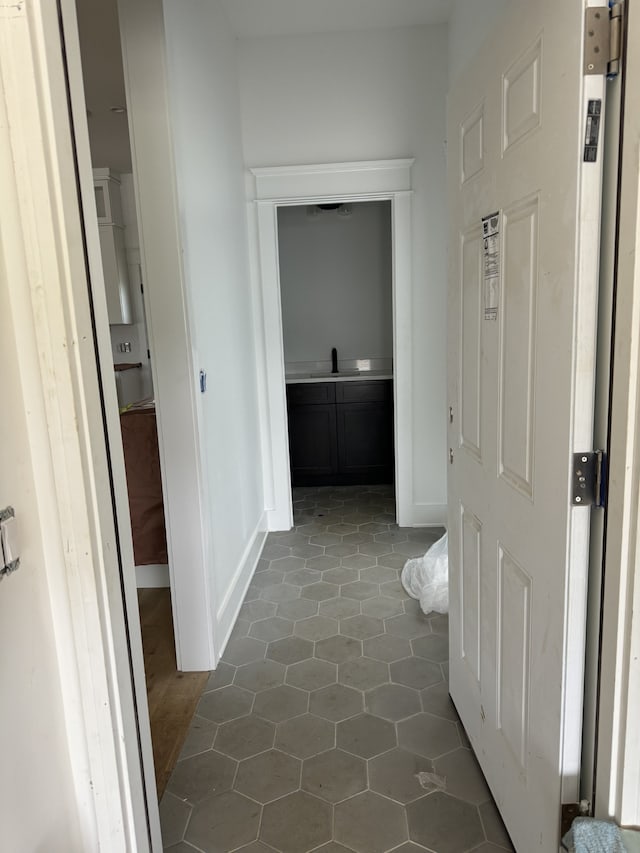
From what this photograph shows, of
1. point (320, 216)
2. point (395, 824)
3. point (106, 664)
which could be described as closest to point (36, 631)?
point (106, 664)

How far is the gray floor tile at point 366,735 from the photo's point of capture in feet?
6.44

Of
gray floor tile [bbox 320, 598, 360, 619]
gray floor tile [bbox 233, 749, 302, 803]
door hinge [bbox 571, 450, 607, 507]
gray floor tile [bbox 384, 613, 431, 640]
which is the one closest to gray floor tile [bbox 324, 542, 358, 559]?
gray floor tile [bbox 320, 598, 360, 619]

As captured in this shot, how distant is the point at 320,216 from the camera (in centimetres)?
509

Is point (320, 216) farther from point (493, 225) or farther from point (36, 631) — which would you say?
point (36, 631)

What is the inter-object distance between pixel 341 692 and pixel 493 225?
1.78m

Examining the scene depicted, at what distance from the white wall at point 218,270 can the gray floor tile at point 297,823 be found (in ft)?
2.94

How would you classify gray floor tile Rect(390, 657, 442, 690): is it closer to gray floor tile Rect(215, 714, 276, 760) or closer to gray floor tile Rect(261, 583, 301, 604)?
gray floor tile Rect(215, 714, 276, 760)

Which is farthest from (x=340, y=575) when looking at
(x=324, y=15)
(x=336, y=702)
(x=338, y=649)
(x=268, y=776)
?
(x=324, y=15)

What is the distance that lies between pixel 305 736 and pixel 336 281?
13.0ft

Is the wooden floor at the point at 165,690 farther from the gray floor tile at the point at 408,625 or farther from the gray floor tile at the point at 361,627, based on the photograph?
the gray floor tile at the point at 408,625

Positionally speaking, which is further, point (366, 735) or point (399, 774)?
point (366, 735)

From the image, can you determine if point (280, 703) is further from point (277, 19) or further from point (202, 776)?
point (277, 19)

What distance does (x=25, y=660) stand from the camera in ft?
3.22

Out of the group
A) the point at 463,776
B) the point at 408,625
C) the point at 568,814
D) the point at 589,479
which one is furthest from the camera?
the point at 408,625
